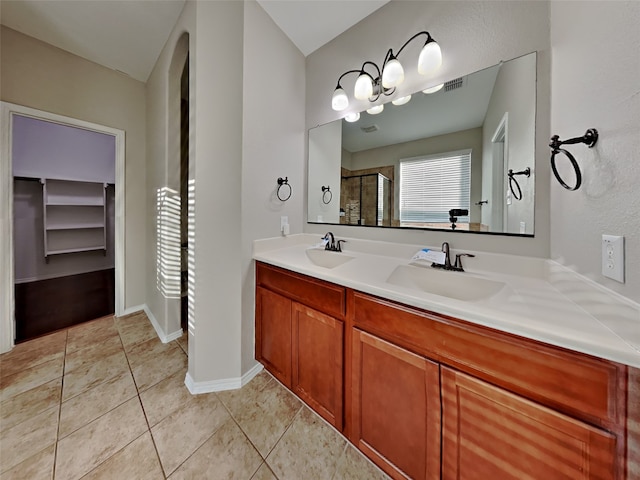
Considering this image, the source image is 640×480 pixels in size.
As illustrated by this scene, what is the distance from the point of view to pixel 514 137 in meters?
1.12

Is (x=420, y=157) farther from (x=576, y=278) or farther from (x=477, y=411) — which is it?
(x=477, y=411)

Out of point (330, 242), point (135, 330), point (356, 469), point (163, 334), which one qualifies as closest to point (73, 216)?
point (135, 330)

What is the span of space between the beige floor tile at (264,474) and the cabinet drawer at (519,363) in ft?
2.82

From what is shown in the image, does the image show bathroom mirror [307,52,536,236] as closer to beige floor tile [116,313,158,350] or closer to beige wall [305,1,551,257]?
beige wall [305,1,551,257]

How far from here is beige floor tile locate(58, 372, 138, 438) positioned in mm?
1216

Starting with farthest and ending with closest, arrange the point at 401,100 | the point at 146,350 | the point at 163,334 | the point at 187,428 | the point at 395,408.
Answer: the point at 163,334, the point at 146,350, the point at 401,100, the point at 187,428, the point at 395,408

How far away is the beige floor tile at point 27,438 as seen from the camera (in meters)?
1.04

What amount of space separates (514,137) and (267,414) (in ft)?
6.82

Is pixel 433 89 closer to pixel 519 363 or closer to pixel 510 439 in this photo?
pixel 519 363

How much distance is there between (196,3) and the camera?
4.44ft

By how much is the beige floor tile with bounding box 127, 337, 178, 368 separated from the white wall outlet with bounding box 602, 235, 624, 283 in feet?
8.57

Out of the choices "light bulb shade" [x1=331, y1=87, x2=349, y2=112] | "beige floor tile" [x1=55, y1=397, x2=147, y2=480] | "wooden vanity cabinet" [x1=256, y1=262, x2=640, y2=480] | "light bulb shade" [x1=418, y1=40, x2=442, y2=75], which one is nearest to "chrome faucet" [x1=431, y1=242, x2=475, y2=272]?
"wooden vanity cabinet" [x1=256, y1=262, x2=640, y2=480]

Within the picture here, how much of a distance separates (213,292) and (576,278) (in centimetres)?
177

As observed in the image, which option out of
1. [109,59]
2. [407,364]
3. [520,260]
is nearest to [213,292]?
[407,364]
